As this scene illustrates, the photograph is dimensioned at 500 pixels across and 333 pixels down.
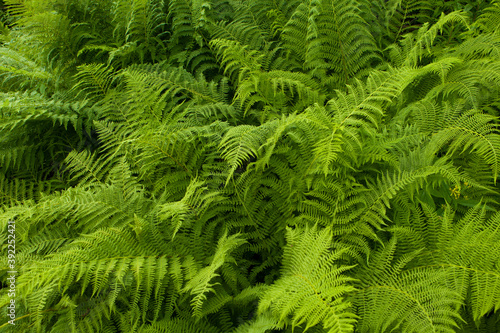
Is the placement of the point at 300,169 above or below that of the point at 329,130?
below

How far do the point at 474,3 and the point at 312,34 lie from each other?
143 centimetres

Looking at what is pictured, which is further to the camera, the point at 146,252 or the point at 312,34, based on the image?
A: the point at 312,34

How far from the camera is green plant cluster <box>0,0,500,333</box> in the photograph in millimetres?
1454

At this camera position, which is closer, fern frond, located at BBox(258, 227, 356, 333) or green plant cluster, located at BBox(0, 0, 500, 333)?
fern frond, located at BBox(258, 227, 356, 333)

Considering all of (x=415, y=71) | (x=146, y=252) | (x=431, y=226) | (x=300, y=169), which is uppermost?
(x=415, y=71)

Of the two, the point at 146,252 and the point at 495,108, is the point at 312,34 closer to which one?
the point at 495,108

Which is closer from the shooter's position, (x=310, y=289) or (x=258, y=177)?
(x=310, y=289)

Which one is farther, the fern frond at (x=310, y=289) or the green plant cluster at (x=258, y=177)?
the green plant cluster at (x=258, y=177)

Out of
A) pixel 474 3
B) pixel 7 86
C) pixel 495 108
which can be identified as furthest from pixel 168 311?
pixel 474 3

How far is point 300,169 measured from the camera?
1.84 meters

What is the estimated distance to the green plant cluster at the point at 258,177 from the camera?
1454 millimetres

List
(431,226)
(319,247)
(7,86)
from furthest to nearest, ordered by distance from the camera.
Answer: (7,86) < (431,226) < (319,247)

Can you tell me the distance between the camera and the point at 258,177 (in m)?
1.93

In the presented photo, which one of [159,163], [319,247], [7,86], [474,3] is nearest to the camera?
[319,247]
